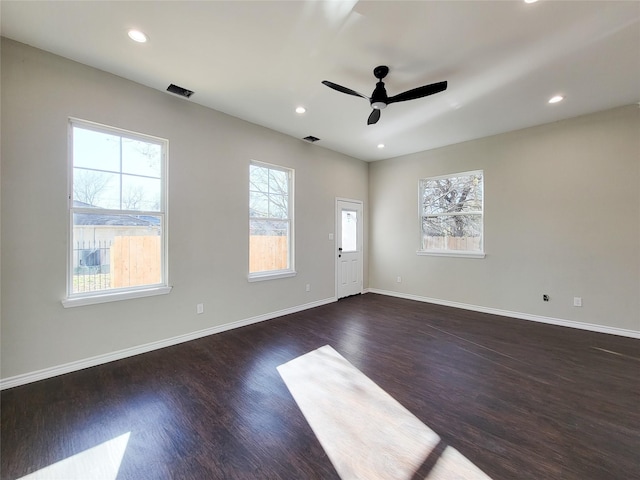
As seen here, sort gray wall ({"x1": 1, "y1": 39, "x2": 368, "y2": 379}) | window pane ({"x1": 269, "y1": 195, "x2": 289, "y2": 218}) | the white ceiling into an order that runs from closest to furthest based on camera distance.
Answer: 1. the white ceiling
2. gray wall ({"x1": 1, "y1": 39, "x2": 368, "y2": 379})
3. window pane ({"x1": 269, "y1": 195, "x2": 289, "y2": 218})

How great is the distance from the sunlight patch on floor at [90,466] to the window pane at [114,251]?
5.40ft

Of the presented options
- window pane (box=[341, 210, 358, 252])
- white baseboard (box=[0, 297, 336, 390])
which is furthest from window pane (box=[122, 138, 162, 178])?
window pane (box=[341, 210, 358, 252])

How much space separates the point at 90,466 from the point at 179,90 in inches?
136

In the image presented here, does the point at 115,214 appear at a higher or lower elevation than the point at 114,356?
higher

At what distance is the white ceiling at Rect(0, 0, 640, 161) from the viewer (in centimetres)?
202

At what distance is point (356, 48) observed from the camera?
2426 millimetres

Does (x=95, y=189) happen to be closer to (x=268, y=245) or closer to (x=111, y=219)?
(x=111, y=219)

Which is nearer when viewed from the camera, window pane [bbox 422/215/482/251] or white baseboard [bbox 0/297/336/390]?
white baseboard [bbox 0/297/336/390]

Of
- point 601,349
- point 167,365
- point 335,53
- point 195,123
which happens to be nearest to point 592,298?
point 601,349

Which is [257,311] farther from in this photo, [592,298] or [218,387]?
[592,298]

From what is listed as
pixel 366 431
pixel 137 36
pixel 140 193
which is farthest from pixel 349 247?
pixel 137 36

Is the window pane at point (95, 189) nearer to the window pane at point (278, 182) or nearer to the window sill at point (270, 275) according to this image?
the window sill at point (270, 275)

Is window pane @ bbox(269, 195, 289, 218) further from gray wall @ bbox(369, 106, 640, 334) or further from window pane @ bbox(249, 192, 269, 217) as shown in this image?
gray wall @ bbox(369, 106, 640, 334)

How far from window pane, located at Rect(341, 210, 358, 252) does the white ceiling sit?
248 cm
